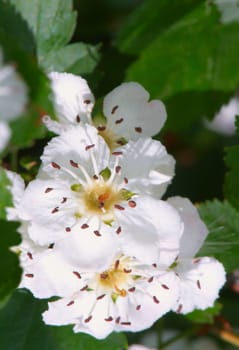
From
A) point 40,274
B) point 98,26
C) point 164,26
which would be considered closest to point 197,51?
point 164,26

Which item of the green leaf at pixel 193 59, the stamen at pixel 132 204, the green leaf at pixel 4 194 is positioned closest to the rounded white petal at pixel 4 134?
the green leaf at pixel 4 194

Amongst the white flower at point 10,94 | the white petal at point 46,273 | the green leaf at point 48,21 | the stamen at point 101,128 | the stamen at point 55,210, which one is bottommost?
the white petal at point 46,273

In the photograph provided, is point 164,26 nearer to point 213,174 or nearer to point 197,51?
point 197,51

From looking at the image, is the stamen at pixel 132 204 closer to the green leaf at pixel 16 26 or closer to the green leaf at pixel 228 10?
the green leaf at pixel 16 26

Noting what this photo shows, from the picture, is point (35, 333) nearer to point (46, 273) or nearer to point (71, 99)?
point (46, 273)

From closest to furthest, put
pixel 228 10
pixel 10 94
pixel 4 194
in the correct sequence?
pixel 10 94
pixel 4 194
pixel 228 10

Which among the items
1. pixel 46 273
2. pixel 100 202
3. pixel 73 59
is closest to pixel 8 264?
pixel 46 273

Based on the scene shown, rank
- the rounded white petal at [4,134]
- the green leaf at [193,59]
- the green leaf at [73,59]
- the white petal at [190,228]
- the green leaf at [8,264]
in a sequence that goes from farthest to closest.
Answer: the green leaf at [193,59], the green leaf at [73,59], the white petal at [190,228], the green leaf at [8,264], the rounded white petal at [4,134]
